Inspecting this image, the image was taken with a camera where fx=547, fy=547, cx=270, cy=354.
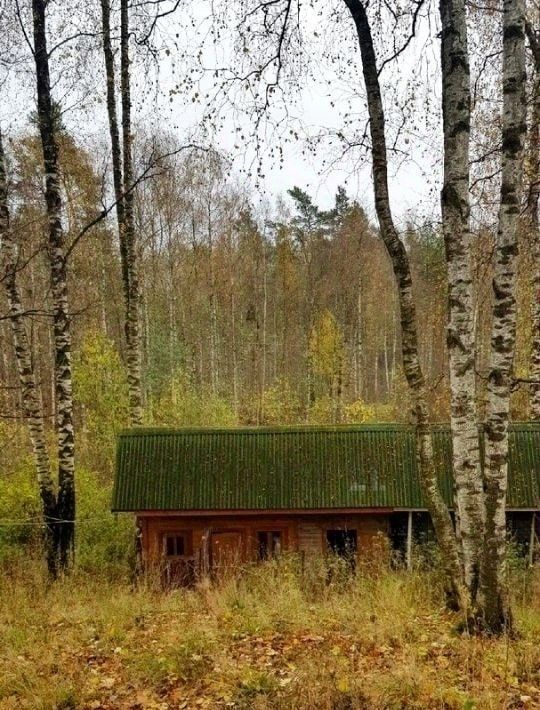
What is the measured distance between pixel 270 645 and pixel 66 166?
64.4ft

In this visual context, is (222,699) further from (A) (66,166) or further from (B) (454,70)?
(A) (66,166)

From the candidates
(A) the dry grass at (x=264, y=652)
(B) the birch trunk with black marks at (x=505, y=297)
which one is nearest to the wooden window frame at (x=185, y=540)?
(A) the dry grass at (x=264, y=652)

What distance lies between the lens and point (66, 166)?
20.7 m

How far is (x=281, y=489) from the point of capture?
1246 centimetres

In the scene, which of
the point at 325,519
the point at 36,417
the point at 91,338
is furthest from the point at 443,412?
the point at 36,417

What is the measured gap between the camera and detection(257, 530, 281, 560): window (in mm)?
12695

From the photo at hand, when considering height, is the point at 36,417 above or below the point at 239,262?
below

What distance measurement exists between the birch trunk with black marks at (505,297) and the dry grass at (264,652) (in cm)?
100

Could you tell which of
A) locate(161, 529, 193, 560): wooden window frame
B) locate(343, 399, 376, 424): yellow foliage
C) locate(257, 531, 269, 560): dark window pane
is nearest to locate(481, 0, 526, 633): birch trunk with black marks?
locate(257, 531, 269, 560): dark window pane

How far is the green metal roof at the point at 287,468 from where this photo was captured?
12266mm

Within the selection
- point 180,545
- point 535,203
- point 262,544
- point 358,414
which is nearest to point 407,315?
point 535,203

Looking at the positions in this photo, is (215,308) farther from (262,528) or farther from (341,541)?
(341,541)

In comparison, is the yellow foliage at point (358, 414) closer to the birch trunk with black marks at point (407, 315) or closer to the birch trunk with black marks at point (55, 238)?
the birch trunk with black marks at point (55, 238)

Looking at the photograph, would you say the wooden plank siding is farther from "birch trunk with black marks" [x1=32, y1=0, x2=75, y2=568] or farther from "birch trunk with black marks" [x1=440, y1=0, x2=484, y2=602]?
"birch trunk with black marks" [x1=440, y1=0, x2=484, y2=602]
